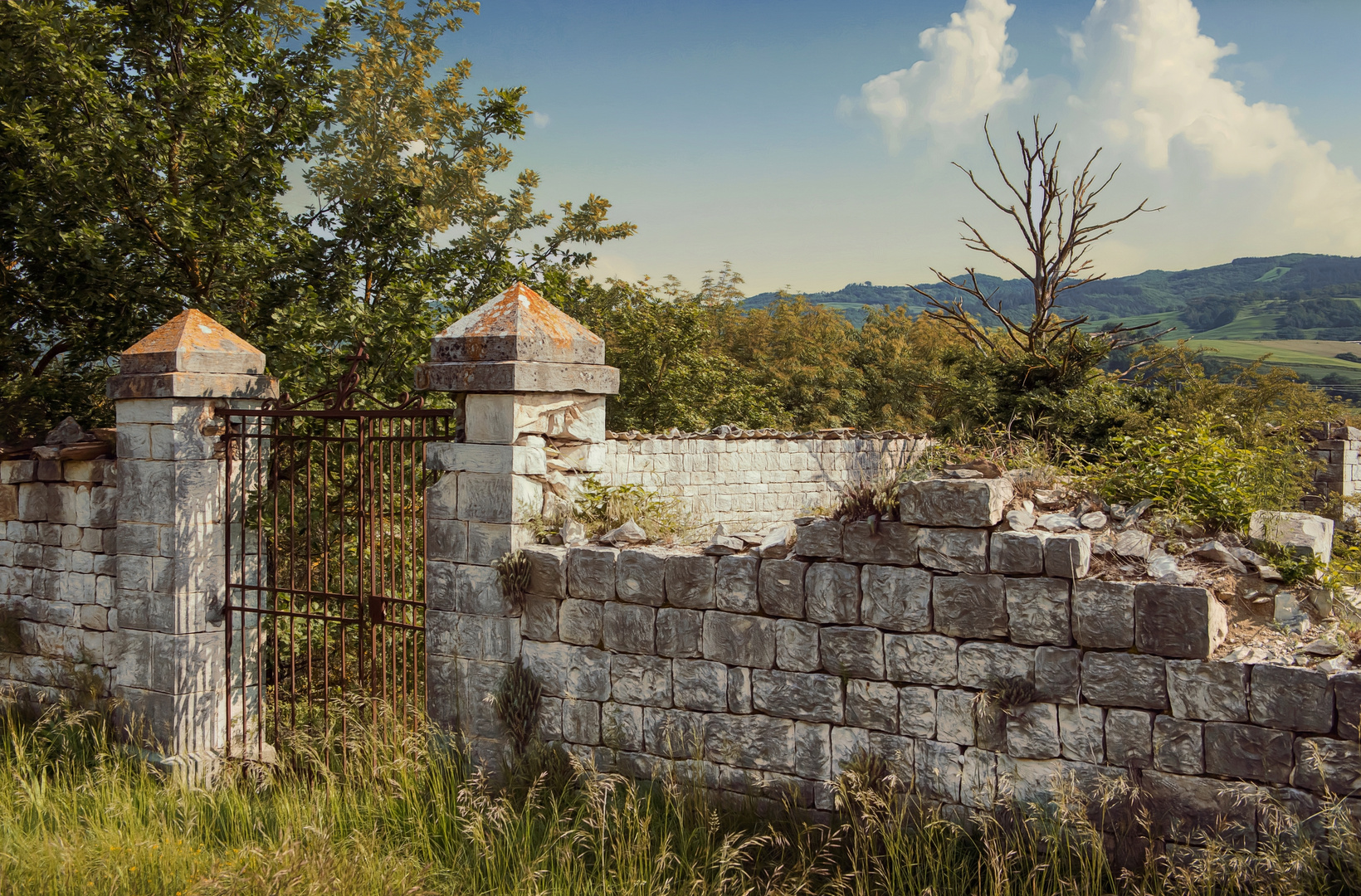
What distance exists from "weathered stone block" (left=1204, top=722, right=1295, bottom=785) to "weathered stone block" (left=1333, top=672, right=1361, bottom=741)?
171 millimetres

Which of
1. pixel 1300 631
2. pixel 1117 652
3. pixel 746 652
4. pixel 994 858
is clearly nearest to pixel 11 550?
pixel 746 652

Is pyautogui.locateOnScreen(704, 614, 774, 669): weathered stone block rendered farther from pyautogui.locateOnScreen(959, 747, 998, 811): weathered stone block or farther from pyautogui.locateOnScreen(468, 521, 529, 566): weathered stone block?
pyautogui.locateOnScreen(468, 521, 529, 566): weathered stone block

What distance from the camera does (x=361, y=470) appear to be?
4.85m

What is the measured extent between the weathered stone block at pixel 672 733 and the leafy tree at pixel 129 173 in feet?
21.0

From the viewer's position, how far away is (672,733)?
437 centimetres

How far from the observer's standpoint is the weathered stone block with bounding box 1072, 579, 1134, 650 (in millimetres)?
3436

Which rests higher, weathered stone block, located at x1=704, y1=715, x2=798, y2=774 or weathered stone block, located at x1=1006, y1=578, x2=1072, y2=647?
weathered stone block, located at x1=1006, y1=578, x2=1072, y2=647

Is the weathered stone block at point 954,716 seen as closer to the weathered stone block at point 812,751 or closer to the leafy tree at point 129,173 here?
the weathered stone block at point 812,751

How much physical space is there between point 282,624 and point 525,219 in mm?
5749

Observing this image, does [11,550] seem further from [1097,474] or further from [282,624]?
[1097,474]

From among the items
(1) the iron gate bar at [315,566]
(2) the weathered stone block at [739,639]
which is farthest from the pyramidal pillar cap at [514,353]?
(2) the weathered stone block at [739,639]

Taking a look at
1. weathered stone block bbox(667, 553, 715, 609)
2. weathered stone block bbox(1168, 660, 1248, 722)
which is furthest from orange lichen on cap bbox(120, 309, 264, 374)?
weathered stone block bbox(1168, 660, 1248, 722)

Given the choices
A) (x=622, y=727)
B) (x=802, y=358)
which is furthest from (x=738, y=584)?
(x=802, y=358)

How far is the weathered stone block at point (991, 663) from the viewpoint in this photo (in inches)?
143
